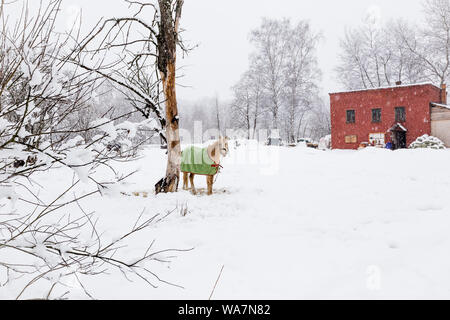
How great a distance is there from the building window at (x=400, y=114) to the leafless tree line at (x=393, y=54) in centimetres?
633

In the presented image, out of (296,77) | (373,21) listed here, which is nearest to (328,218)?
(296,77)

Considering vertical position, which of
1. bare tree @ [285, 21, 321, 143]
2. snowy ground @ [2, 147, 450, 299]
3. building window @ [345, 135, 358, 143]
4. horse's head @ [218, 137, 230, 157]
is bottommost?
snowy ground @ [2, 147, 450, 299]

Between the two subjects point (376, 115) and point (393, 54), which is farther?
point (393, 54)

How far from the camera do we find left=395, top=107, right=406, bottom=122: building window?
77.6 feet

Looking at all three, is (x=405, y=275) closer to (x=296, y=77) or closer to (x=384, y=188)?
(x=384, y=188)

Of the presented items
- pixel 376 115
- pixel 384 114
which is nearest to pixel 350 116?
pixel 376 115

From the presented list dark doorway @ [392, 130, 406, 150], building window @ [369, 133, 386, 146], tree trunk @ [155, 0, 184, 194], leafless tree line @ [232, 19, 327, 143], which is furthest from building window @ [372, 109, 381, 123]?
tree trunk @ [155, 0, 184, 194]

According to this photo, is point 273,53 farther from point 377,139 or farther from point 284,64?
point 377,139

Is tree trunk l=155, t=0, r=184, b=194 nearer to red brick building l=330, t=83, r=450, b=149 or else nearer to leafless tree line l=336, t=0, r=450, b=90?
A: red brick building l=330, t=83, r=450, b=149

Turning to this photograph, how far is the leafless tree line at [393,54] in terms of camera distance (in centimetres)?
2605

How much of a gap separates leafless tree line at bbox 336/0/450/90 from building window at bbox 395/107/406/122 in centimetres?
633

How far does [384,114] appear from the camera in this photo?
24359mm

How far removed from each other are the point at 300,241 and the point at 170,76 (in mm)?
4706

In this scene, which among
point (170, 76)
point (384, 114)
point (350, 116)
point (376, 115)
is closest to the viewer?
point (170, 76)
